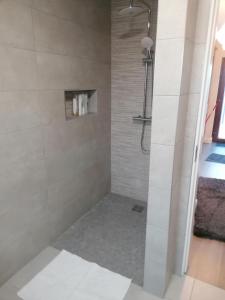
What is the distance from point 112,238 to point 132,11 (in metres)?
2.13

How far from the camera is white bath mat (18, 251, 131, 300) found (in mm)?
1621

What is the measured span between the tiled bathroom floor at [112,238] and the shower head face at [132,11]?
6.71 ft

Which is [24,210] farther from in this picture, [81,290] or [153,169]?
[153,169]

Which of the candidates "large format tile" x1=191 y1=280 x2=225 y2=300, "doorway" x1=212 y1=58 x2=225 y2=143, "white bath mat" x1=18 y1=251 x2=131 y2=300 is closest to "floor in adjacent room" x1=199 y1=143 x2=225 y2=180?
"doorway" x1=212 y1=58 x2=225 y2=143

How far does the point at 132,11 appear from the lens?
2074 mm

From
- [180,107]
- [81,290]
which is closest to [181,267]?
[81,290]

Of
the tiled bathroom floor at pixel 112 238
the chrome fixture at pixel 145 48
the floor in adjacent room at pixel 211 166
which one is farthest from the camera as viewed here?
the floor in adjacent room at pixel 211 166

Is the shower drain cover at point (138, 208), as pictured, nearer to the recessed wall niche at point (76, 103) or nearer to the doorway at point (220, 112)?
the recessed wall niche at point (76, 103)

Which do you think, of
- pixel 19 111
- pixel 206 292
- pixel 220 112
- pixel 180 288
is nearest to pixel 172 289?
pixel 180 288

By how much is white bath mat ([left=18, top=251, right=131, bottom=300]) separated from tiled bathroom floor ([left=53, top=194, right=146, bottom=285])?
83mm

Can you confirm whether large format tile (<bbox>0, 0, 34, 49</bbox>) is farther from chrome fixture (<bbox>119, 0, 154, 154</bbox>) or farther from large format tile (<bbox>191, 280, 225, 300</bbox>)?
large format tile (<bbox>191, 280, 225, 300</bbox>)

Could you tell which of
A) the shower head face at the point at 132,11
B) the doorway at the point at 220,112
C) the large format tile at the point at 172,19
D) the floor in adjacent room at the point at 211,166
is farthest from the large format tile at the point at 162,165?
the doorway at the point at 220,112

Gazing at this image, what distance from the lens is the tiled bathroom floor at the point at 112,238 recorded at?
6.29 feet

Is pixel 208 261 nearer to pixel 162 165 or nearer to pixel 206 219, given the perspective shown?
pixel 206 219
